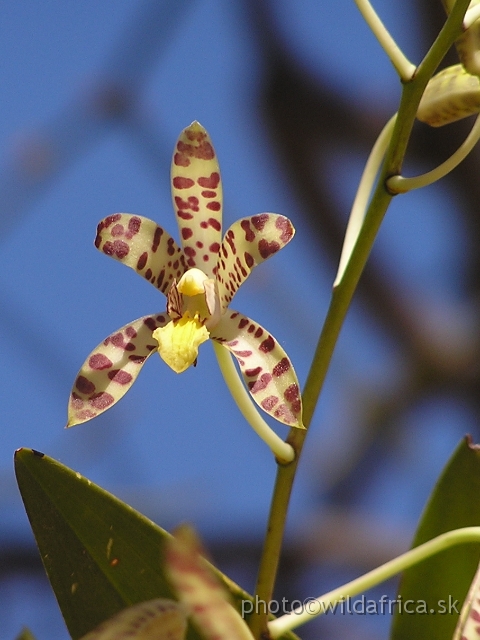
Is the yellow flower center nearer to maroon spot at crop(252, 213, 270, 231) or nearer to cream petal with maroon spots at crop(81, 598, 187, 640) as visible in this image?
maroon spot at crop(252, 213, 270, 231)

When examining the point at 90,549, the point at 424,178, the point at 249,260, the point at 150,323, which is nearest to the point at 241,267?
the point at 249,260

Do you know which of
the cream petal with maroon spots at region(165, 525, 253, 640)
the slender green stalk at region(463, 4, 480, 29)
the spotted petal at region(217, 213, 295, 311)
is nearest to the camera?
the cream petal with maroon spots at region(165, 525, 253, 640)

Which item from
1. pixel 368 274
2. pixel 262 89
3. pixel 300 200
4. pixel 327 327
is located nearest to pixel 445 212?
pixel 368 274

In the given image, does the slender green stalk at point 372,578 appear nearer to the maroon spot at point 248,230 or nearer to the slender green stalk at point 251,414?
the slender green stalk at point 251,414

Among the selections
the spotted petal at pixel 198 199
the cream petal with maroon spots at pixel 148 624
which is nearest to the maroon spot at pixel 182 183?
the spotted petal at pixel 198 199

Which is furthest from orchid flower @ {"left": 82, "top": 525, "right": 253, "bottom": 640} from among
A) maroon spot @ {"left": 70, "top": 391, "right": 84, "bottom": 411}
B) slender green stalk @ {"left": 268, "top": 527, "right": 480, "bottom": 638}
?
maroon spot @ {"left": 70, "top": 391, "right": 84, "bottom": 411}

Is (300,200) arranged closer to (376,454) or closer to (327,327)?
(376,454)
